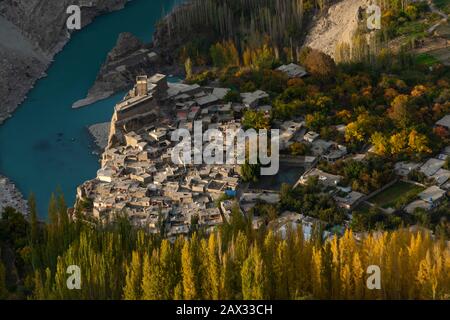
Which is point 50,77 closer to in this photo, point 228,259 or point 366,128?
point 366,128

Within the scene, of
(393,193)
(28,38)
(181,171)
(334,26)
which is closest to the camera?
(393,193)

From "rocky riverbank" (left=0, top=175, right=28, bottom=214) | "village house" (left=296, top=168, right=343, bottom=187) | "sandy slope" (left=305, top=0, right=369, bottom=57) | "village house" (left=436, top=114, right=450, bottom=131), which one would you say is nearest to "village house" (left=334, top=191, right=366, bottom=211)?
"village house" (left=296, top=168, right=343, bottom=187)

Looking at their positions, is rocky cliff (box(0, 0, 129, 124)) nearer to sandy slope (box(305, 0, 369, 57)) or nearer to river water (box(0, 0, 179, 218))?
river water (box(0, 0, 179, 218))

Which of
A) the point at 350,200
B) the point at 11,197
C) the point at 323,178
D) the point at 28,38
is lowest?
the point at 350,200

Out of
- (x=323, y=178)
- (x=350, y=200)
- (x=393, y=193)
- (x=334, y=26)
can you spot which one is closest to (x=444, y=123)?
(x=393, y=193)

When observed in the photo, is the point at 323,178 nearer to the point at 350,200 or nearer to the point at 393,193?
the point at 350,200

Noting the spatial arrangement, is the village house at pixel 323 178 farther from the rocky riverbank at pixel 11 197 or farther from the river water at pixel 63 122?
the rocky riverbank at pixel 11 197

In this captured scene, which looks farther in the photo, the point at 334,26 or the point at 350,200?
the point at 334,26

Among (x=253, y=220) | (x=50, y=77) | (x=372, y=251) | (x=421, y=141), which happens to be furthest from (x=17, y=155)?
(x=372, y=251)
